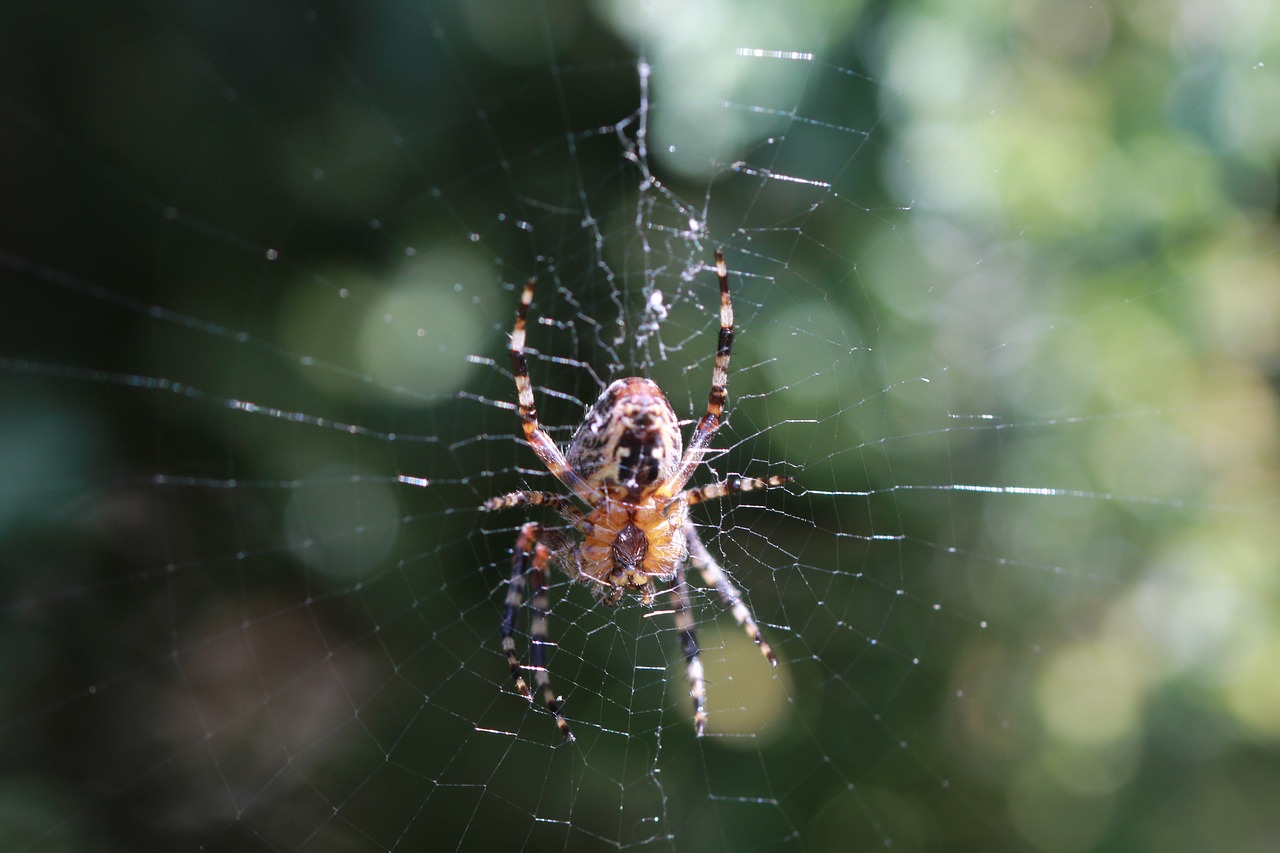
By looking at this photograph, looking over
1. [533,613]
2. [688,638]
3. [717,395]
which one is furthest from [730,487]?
[533,613]

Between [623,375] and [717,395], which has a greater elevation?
[623,375]

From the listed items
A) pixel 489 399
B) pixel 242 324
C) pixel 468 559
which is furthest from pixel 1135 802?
pixel 242 324

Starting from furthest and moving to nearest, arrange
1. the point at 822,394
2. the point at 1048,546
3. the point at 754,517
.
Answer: the point at 1048,546
the point at 754,517
the point at 822,394

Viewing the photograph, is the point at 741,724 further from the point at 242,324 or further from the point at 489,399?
the point at 242,324

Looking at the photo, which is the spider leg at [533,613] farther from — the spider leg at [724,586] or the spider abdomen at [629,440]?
the spider leg at [724,586]

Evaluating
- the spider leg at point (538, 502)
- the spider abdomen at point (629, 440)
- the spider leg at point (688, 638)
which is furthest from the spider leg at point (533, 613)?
the spider leg at point (688, 638)

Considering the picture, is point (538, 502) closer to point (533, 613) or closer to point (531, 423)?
point (531, 423)
